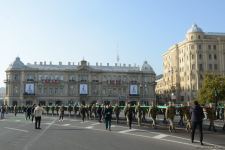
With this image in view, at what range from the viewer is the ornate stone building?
440ft

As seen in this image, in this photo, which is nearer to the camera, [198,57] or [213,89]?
[213,89]

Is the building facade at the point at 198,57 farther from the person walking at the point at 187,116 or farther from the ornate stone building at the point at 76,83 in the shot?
the person walking at the point at 187,116

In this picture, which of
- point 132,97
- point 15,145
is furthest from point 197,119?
point 132,97

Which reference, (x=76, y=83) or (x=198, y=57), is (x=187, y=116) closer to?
(x=198, y=57)

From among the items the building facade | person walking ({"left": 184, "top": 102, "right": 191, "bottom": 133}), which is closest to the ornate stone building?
the building facade

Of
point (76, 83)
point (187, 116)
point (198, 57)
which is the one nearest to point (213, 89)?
point (198, 57)

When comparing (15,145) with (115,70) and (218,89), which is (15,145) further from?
(115,70)

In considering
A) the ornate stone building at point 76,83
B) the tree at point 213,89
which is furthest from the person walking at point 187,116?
the ornate stone building at point 76,83

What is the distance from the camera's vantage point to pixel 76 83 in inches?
5438

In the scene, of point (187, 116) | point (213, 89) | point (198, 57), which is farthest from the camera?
point (198, 57)

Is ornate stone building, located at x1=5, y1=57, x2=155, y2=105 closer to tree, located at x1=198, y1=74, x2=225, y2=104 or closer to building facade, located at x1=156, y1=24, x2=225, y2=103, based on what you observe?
building facade, located at x1=156, y1=24, x2=225, y2=103

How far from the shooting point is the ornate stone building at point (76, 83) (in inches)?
5285

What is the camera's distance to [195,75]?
117125 millimetres

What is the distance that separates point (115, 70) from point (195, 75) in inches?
1331
